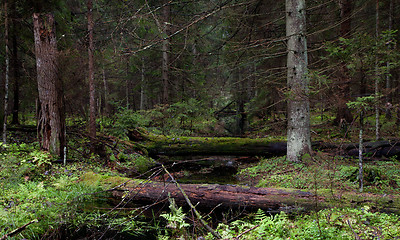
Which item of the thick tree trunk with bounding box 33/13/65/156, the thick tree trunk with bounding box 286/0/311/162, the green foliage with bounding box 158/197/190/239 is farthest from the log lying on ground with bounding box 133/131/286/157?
the green foliage with bounding box 158/197/190/239

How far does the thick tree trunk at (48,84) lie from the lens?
6.68m

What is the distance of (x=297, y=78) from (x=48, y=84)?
7.77 meters

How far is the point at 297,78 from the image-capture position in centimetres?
697

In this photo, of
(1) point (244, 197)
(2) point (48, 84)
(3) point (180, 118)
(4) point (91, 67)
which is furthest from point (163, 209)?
(3) point (180, 118)

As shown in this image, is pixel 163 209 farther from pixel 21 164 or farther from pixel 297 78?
pixel 297 78

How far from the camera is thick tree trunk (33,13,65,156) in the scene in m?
6.68

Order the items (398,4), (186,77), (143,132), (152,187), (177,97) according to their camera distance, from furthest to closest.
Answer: (177,97) → (186,77) → (398,4) → (143,132) → (152,187)

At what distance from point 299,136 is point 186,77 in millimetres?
10025

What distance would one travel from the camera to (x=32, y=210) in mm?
3770

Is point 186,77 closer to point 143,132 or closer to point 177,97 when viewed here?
point 177,97

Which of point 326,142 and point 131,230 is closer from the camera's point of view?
point 131,230

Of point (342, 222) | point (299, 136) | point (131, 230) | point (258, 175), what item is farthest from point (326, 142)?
point (131, 230)

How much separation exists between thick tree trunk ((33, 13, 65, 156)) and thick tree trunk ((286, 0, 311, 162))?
7.25m

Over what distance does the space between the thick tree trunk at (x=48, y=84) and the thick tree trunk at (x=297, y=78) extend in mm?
7250
